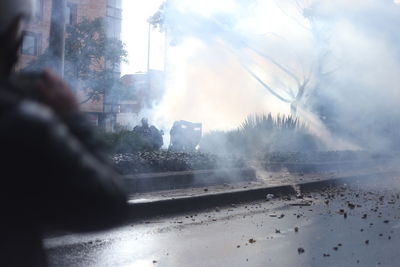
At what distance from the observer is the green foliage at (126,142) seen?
10227 mm

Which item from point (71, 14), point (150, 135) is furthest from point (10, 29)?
point (71, 14)

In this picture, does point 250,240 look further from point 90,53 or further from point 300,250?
point 90,53

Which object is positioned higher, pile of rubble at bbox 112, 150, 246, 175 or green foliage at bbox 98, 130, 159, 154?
green foliage at bbox 98, 130, 159, 154

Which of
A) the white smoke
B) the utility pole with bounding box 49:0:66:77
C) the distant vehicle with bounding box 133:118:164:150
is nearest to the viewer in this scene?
the utility pole with bounding box 49:0:66:77

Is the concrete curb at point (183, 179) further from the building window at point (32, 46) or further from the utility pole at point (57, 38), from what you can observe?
the building window at point (32, 46)

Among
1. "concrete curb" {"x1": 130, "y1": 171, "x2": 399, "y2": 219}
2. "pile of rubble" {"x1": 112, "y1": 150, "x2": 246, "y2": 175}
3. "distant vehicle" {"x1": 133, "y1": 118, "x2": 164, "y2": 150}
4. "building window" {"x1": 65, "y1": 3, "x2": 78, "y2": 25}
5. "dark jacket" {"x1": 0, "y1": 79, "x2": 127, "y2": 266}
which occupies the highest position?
"building window" {"x1": 65, "y1": 3, "x2": 78, "y2": 25}

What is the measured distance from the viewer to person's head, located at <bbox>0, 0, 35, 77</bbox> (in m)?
1.00

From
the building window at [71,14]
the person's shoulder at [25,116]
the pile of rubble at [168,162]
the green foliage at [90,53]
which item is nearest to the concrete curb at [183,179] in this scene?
the pile of rubble at [168,162]

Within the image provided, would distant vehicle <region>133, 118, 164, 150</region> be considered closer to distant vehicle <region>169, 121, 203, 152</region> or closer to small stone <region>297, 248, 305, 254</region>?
distant vehicle <region>169, 121, 203, 152</region>

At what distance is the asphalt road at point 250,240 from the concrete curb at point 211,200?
229 millimetres

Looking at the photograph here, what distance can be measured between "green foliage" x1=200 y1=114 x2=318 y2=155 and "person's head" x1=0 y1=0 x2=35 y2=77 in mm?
12977

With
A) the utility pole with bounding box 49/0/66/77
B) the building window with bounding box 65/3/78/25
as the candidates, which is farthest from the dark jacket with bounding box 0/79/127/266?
the building window with bounding box 65/3/78/25

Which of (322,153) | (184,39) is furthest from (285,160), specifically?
(184,39)

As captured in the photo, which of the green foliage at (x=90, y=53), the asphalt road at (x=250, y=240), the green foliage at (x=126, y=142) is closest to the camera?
the asphalt road at (x=250, y=240)
